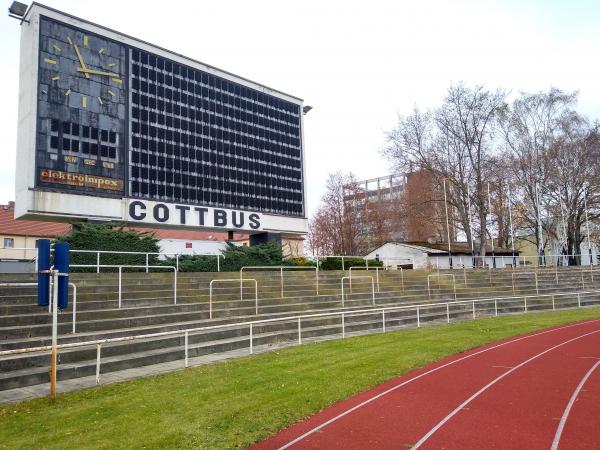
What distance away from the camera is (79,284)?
1459 centimetres

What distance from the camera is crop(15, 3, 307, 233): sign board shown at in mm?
20188

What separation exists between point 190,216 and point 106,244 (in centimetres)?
561

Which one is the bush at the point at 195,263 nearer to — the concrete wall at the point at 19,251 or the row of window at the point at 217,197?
the row of window at the point at 217,197

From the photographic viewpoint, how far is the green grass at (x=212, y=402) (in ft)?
20.6

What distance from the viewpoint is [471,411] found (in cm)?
751

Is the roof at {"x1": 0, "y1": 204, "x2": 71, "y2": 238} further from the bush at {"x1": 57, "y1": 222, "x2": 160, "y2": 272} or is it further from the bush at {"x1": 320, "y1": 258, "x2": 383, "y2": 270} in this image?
the bush at {"x1": 57, "y1": 222, "x2": 160, "y2": 272}

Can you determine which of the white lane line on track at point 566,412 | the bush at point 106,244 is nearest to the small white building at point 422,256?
the bush at point 106,244

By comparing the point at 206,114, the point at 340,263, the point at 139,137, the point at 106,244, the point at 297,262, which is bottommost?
the point at 340,263

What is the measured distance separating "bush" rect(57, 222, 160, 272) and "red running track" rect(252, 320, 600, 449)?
13158 millimetres

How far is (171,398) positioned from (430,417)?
4.19 metres

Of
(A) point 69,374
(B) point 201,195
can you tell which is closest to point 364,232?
(B) point 201,195

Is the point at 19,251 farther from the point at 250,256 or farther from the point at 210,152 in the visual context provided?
the point at 250,256

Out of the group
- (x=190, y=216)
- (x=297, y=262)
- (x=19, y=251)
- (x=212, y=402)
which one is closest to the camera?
(x=212, y=402)

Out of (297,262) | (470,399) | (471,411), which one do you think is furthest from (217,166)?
(471,411)
